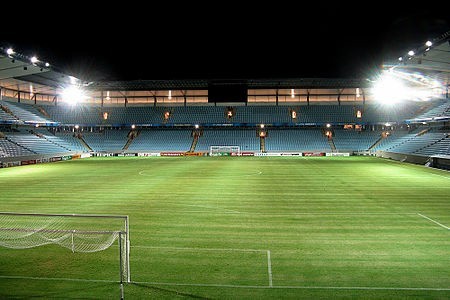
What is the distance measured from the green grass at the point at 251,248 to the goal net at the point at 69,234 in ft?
1.13

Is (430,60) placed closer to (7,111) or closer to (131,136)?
(131,136)

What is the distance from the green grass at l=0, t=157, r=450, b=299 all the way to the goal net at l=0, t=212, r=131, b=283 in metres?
0.34

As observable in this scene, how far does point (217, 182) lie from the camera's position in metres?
24.3

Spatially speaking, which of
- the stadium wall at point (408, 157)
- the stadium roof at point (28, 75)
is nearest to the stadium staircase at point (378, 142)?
the stadium wall at point (408, 157)

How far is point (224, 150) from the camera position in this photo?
59844 millimetres

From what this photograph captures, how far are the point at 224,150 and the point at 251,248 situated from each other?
4971 cm

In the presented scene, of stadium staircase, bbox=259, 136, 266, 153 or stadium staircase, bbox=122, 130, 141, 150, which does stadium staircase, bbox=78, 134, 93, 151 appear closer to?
stadium staircase, bbox=122, 130, 141, 150

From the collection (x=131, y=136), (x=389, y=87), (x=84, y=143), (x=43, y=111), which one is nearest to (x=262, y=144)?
(x=389, y=87)

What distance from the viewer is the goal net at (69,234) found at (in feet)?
28.3

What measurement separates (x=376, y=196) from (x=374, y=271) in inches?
434

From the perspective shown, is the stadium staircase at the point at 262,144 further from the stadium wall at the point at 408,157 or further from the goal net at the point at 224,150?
the stadium wall at the point at 408,157

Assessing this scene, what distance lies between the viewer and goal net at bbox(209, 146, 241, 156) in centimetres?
5905

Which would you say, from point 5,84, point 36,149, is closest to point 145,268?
point 36,149

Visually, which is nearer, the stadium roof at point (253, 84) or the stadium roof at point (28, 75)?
the stadium roof at point (28, 75)
